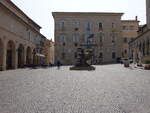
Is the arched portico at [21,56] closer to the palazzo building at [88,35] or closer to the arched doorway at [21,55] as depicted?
the arched doorway at [21,55]

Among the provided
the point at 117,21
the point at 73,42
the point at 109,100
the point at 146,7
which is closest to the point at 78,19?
the point at 73,42

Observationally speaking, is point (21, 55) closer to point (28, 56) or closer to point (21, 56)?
point (21, 56)

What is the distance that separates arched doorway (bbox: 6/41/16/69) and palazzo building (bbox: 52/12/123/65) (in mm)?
22991

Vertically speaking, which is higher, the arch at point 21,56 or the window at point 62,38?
the window at point 62,38

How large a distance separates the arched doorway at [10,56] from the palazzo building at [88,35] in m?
23.0

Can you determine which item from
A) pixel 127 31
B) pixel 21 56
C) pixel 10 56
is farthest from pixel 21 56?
pixel 127 31

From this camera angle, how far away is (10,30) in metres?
25.3

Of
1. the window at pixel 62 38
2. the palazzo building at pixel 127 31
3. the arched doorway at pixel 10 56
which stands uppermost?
the palazzo building at pixel 127 31

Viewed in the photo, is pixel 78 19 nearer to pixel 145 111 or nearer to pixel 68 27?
pixel 68 27

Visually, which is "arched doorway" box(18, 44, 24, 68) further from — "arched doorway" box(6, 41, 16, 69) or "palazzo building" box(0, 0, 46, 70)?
"arched doorway" box(6, 41, 16, 69)

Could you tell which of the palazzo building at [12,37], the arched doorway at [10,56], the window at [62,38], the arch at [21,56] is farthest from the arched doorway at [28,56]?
the window at [62,38]

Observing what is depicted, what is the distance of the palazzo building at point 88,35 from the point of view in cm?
5069

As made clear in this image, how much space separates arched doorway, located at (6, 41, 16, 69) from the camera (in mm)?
27048

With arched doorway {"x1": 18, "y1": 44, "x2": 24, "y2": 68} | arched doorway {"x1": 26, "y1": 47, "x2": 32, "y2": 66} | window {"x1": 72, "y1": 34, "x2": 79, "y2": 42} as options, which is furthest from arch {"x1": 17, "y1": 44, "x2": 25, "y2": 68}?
window {"x1": 72, "y1": 34, "x2": 79, "y2": 42}
